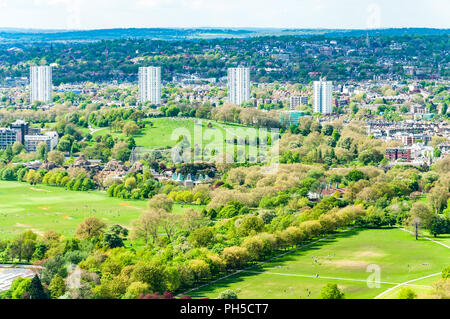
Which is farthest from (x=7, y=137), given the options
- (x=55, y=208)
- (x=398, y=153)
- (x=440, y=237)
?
(x=440, y=237)

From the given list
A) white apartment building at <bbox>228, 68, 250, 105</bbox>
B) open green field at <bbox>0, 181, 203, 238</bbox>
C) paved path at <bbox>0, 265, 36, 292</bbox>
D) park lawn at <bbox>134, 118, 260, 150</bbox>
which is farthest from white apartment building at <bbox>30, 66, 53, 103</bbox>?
paved path at <bbox>0, 265, 36, 292</bbox>

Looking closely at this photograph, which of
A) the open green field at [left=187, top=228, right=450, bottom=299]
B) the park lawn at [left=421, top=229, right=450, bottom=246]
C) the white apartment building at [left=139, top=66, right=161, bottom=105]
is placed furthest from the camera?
the white apartment building at [left=139, top=66, right=161, bottom=105]

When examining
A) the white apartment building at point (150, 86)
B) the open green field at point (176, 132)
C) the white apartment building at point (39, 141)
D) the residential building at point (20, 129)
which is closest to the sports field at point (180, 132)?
the open green field at point (176, 132)

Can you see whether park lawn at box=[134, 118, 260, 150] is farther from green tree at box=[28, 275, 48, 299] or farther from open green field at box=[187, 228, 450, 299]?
green tree at box=[28, 275, 48, 299]

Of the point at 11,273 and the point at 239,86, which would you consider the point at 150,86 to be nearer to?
the point at 239,86

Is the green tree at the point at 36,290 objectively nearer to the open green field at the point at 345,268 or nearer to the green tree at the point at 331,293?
the open green field at the point at 345,268

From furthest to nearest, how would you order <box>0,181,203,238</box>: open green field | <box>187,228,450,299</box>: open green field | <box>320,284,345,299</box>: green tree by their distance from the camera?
<box>0,181,203,238</box>: open green field → <box>187,228,450,299</box>: open green field → <box>320,284,345,299</box>: green tree
